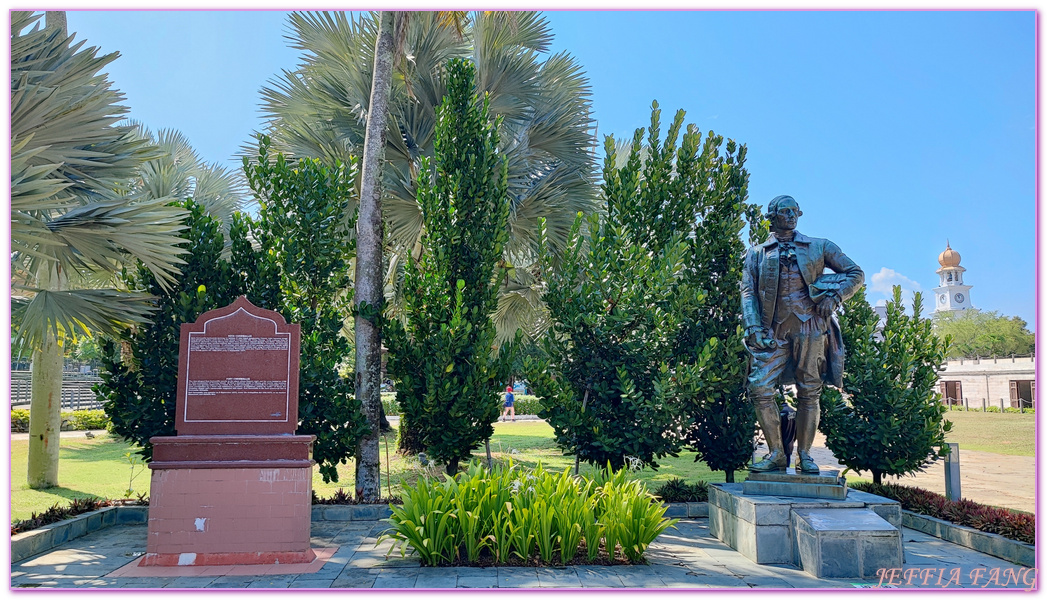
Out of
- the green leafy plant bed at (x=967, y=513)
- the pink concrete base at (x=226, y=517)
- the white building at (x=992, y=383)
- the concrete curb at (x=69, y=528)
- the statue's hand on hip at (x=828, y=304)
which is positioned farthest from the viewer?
the white building at (x=992, y=383)

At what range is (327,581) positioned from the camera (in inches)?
177

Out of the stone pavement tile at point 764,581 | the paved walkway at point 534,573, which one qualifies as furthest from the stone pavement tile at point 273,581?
the stone pavement tile at point 764,581

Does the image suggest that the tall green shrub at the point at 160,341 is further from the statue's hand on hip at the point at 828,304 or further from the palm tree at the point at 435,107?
the statue's hand on hip at the point at 828,304

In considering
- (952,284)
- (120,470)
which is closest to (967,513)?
(120,470)

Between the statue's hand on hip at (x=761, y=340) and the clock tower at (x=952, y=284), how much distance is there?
3423 inches

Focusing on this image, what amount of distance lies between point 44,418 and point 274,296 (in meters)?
4.54

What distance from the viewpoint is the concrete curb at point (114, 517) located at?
538 cm

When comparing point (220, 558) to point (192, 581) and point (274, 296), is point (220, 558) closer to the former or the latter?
point (192, 581)

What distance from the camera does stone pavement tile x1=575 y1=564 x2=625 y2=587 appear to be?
168 inches

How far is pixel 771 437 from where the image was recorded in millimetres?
5539

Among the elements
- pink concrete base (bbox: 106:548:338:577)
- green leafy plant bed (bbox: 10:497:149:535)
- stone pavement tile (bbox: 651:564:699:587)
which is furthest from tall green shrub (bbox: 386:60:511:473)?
green leafy plant bed (bbox: 10:497:149:535)

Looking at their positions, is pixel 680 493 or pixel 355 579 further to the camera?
pixel 680 493

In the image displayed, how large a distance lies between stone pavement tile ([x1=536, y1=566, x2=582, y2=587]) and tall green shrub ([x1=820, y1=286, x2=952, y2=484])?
14.4 feet

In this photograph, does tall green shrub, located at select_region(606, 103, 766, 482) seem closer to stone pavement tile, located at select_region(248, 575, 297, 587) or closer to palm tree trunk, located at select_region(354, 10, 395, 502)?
palm tree trunk, located at select_region(354, 10, 395, 502)
